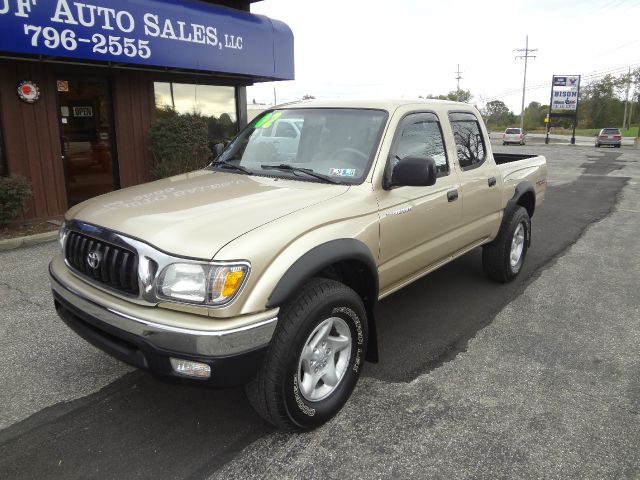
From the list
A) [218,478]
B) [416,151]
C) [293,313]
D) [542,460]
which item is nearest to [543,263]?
[416,151]

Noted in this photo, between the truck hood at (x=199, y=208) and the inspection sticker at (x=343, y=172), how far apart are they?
16 centimetres

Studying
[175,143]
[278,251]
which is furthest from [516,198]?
[175,143]

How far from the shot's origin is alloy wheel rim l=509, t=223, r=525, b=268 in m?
5.43

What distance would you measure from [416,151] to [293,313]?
Answer: 1.78 meters

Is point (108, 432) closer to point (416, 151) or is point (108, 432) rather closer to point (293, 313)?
point (293, 313)

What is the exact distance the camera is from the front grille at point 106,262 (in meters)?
2.50

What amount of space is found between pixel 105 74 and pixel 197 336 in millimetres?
8205

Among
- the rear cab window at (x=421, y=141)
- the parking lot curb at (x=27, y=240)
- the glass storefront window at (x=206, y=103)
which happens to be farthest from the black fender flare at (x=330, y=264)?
the glass storefront window at (x=206, y=103)

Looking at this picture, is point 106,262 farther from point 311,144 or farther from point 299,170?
point 311,144

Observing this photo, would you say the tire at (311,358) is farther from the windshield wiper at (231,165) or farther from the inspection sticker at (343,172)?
the windshield wiper at (231,165)

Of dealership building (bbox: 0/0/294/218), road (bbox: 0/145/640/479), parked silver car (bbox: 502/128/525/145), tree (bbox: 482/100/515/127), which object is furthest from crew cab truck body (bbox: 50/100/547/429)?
tree (bbox: 482/100/515/127)

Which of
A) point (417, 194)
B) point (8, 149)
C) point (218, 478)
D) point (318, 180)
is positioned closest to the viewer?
point (218, 478)

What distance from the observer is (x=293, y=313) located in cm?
257

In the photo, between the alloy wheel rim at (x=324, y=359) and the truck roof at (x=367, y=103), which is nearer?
the alloy wheel rim at (x=324, y=359)
